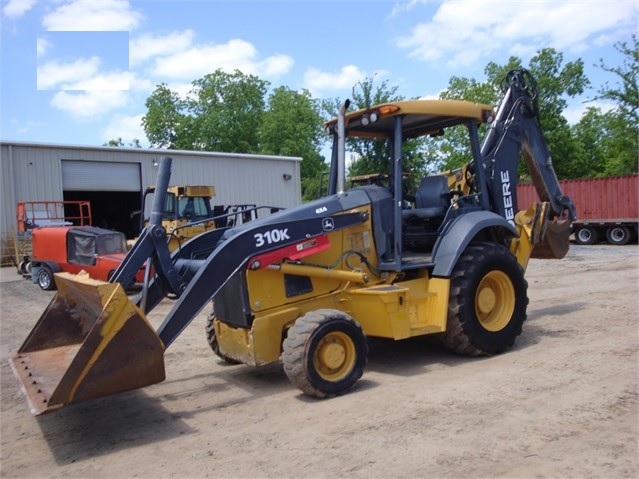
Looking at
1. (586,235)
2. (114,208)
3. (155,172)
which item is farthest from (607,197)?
(114,208)

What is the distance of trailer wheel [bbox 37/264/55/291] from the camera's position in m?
15.2

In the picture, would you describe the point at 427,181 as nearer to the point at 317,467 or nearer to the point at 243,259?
the point at 243,259

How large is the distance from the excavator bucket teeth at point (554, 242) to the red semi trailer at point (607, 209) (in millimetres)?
14816

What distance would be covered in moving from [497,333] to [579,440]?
252cm

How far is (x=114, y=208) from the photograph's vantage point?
2931 centimetres

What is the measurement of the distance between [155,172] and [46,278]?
420 inches

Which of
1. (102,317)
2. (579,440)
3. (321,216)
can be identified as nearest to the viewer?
(579,440)

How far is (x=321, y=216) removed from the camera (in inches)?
237

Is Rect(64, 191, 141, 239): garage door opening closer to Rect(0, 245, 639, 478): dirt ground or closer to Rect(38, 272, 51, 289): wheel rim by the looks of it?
Rect(38, 272, 51, 289): wheel rim

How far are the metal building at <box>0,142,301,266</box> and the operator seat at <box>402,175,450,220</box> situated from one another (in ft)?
59.1

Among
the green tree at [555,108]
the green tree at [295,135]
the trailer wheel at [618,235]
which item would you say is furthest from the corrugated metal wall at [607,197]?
the green tree at [295,135]

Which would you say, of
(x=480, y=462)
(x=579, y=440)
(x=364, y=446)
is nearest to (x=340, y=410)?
(x=364, y=446)

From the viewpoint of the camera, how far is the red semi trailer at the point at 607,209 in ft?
74.8

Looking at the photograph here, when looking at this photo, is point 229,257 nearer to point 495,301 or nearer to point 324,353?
point 324,353
